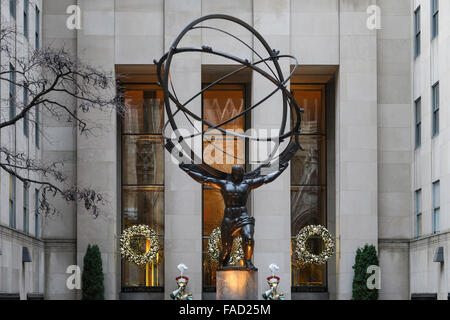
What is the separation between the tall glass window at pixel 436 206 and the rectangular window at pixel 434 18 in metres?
5.12

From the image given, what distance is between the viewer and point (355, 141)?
3447cm

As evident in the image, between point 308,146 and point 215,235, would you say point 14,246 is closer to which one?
point 215,235

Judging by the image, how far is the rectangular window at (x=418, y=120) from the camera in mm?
33875

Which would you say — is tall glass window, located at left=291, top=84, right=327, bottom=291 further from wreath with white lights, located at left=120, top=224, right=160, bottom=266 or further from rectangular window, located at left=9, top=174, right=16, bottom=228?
rectangular window, located at left=9, top=174, right=16, bottom=228

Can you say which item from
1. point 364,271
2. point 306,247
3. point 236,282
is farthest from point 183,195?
point 236,282

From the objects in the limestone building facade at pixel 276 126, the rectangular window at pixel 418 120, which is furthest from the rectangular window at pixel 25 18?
the rectangular window at pixel 418 120

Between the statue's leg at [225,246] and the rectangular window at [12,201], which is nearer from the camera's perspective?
the statue's leg at [225,246]

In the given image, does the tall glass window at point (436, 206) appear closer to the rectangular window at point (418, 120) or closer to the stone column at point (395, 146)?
the rectangular window at point (418, 120)

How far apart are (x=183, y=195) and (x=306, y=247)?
17.9 feet

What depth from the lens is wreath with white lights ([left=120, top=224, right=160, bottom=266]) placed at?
1366 inches

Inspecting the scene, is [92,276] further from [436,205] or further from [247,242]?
[247,242]

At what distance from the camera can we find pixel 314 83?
124ft
